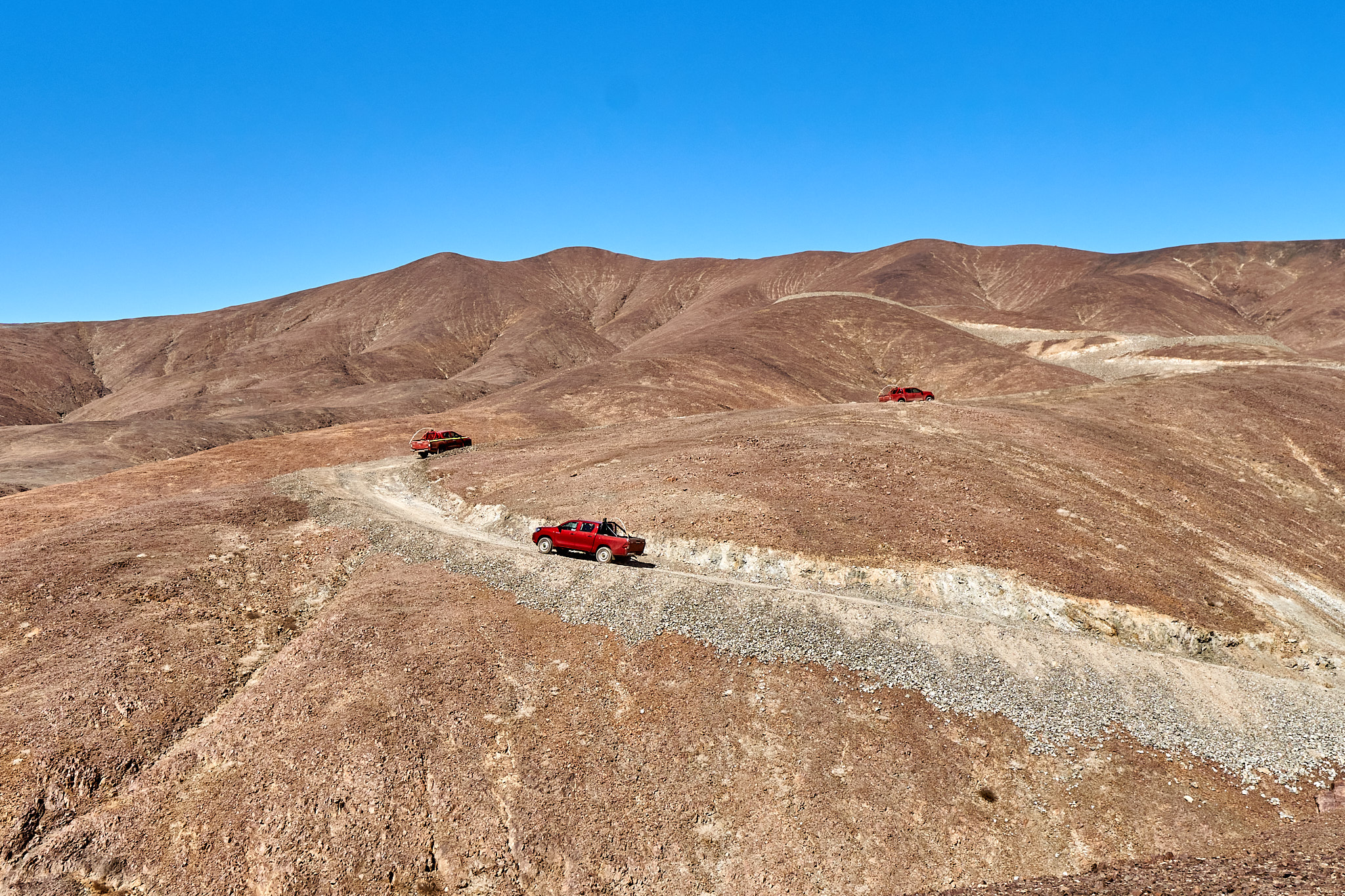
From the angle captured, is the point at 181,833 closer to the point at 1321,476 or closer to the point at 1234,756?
the point at 1234,756

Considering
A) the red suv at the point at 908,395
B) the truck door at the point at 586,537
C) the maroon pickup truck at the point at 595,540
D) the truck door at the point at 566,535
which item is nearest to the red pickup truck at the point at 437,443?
the maroon pickup truck at the point at 595,540

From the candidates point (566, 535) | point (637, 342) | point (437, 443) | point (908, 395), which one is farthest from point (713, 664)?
point (637, 342)

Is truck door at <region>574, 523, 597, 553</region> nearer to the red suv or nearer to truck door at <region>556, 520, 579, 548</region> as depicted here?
truck door at <region>556, 520, 579, 548</region>

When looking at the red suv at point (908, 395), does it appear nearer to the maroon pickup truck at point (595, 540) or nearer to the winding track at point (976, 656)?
the winding track at point (976, 656)

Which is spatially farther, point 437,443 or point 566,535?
point 437,443

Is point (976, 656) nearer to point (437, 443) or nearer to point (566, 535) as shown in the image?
point (566, 535)

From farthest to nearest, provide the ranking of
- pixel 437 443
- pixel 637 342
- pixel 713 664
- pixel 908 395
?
pixel 637 342 < pixel 908 395 < pixel 437 443 < pixel 713 664
